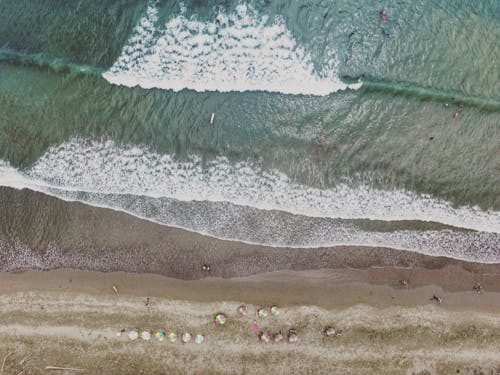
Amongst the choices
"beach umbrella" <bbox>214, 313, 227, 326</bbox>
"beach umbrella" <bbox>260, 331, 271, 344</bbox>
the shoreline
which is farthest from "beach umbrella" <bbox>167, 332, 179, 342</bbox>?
"beach umbrella" <bbox>260, 331, 271, 344</bbox>

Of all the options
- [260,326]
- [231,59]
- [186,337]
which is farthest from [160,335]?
[231,59]

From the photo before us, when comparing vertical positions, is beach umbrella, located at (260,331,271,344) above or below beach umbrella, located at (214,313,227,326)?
below

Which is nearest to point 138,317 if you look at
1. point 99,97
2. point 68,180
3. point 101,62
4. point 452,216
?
point 68,180

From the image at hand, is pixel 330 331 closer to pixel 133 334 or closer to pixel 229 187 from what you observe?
pixel 229 187

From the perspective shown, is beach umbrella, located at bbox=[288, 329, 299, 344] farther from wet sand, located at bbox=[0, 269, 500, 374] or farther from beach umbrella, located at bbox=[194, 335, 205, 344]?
beach umbrella, located at bbox=[194, 335, 205, 344]

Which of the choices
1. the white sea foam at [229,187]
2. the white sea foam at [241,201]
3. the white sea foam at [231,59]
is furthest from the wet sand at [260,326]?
the white sea foam at [231,59]
